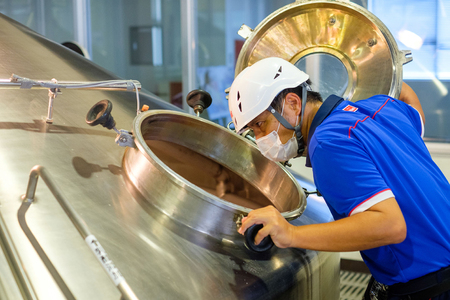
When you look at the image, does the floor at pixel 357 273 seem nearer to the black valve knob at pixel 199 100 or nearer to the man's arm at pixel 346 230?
the black valve knob at pixel 199 100

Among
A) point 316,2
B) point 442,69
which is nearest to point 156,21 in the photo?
point 442,69

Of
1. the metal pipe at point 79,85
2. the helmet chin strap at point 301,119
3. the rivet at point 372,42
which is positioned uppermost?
the rivet at point 372,42

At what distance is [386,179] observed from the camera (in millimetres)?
872

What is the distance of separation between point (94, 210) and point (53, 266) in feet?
0.56

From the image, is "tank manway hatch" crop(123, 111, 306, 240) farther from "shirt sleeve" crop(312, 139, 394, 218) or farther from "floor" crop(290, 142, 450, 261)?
"floor" crop(290, 142, 450, 261)

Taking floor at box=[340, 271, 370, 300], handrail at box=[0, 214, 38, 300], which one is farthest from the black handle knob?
floor at box=[340, 271, 370, 300]

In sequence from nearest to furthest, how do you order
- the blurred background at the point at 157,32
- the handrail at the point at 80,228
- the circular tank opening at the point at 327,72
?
the handrail at the point at 80,228 → the circular tank opening at the point at 327,72 → the blurred background at the point at 157,32

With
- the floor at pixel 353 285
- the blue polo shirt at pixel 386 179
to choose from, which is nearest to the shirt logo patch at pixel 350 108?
the blue polo shirt at pixel 386 179

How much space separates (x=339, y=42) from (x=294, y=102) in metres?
0.57

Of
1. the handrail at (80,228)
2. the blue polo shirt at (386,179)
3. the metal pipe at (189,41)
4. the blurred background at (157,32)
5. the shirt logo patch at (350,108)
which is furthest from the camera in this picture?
the blurred background at (157,32)

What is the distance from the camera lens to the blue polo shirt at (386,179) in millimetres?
813

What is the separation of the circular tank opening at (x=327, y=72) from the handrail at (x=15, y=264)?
3.59ft

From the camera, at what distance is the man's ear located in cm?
105

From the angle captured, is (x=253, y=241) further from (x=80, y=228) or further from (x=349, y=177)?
(x=80, y=228)
